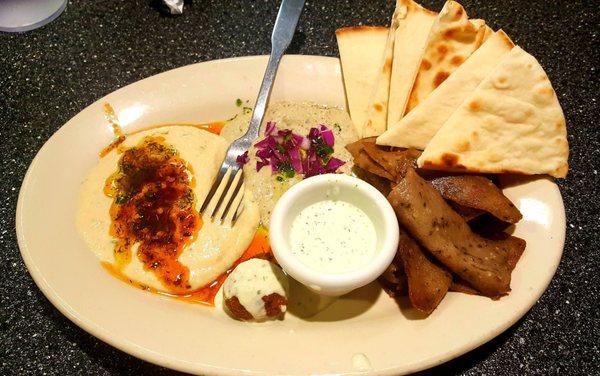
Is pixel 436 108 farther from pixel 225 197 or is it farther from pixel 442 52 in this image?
pixel 225 197

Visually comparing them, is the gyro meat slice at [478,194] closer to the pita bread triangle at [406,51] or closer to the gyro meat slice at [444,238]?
the gyro meat slice at [444,238]

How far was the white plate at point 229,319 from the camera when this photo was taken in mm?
1837

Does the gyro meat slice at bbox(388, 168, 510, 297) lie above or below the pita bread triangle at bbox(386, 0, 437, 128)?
below

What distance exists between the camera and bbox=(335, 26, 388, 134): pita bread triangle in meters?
2.60

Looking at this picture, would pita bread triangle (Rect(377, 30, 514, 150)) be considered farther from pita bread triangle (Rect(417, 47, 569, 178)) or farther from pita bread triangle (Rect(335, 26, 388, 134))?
pita bread triangle (Rect(335, 26, 388, 134))

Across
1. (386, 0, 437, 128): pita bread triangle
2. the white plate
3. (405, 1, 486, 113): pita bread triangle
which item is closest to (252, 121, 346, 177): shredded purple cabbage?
(386, 0, 437, 128): pita bread triangle

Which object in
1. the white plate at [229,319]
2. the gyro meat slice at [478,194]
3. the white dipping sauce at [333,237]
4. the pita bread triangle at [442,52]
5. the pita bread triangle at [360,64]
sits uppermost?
the pita bread triangle at [442,52]

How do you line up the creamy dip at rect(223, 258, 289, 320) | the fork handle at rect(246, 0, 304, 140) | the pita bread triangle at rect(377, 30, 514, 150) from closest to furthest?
the creamy dip at rect(223, 258, 289, 320), the pita bread triangle at rect(377, 30, 514, 150), the fork handle at rect(246, 0, 304, 140)

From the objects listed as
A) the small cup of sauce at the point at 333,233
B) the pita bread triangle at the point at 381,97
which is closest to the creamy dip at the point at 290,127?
the pita bread triangle at the point at 381,97

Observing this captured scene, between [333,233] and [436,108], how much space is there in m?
0.76

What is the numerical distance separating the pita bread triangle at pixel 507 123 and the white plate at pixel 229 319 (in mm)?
142

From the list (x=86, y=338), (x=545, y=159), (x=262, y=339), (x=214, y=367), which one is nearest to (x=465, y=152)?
(x=545, y=159)

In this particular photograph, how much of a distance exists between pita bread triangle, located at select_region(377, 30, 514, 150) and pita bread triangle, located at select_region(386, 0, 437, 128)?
165 millimetres

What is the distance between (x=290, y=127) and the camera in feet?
8.62
